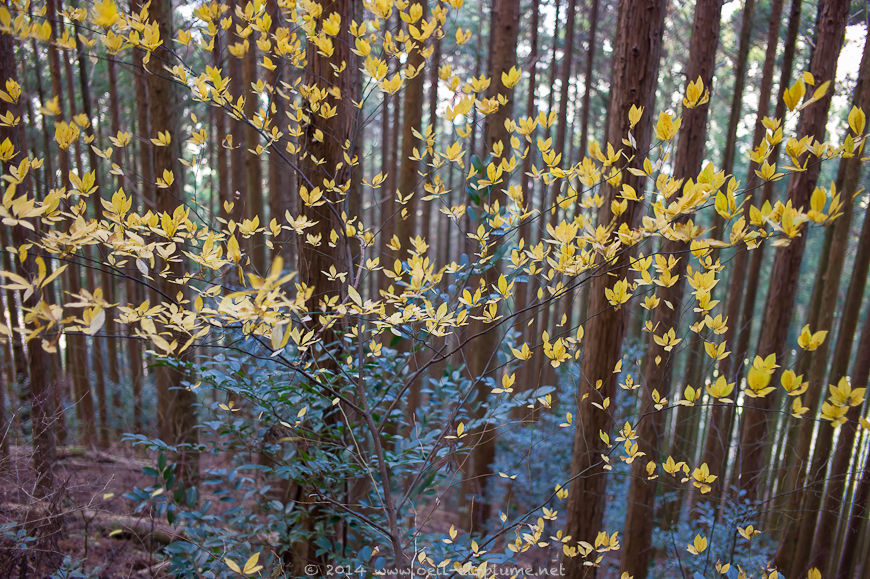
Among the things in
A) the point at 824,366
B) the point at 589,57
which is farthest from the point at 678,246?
the point at 589,57

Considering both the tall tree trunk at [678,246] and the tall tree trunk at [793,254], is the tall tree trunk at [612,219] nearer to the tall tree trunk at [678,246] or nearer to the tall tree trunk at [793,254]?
the tall tree trunk at [678,246]

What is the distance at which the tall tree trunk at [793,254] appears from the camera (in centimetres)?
449

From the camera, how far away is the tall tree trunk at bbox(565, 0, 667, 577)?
3041 mm

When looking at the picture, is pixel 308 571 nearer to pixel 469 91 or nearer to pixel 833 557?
pixel 469 91

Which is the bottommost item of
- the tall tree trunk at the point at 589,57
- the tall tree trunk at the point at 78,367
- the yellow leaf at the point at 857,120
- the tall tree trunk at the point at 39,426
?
the tall tree trunk at the point at 78,367

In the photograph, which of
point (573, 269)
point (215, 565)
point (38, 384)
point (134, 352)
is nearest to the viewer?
point (573, 269)

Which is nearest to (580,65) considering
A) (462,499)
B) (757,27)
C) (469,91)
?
(757,27)

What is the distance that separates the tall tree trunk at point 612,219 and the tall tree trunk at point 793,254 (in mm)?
1815

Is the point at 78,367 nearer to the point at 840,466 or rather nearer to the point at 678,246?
the point at 678,246

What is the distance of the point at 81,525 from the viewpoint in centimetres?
478

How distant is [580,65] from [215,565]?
12459 mm

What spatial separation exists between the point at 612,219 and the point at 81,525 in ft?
18.0

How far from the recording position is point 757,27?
9062 mm

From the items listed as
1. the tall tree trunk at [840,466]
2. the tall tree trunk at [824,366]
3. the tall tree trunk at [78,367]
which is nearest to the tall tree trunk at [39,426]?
the tall tree trunk at [78,367]
